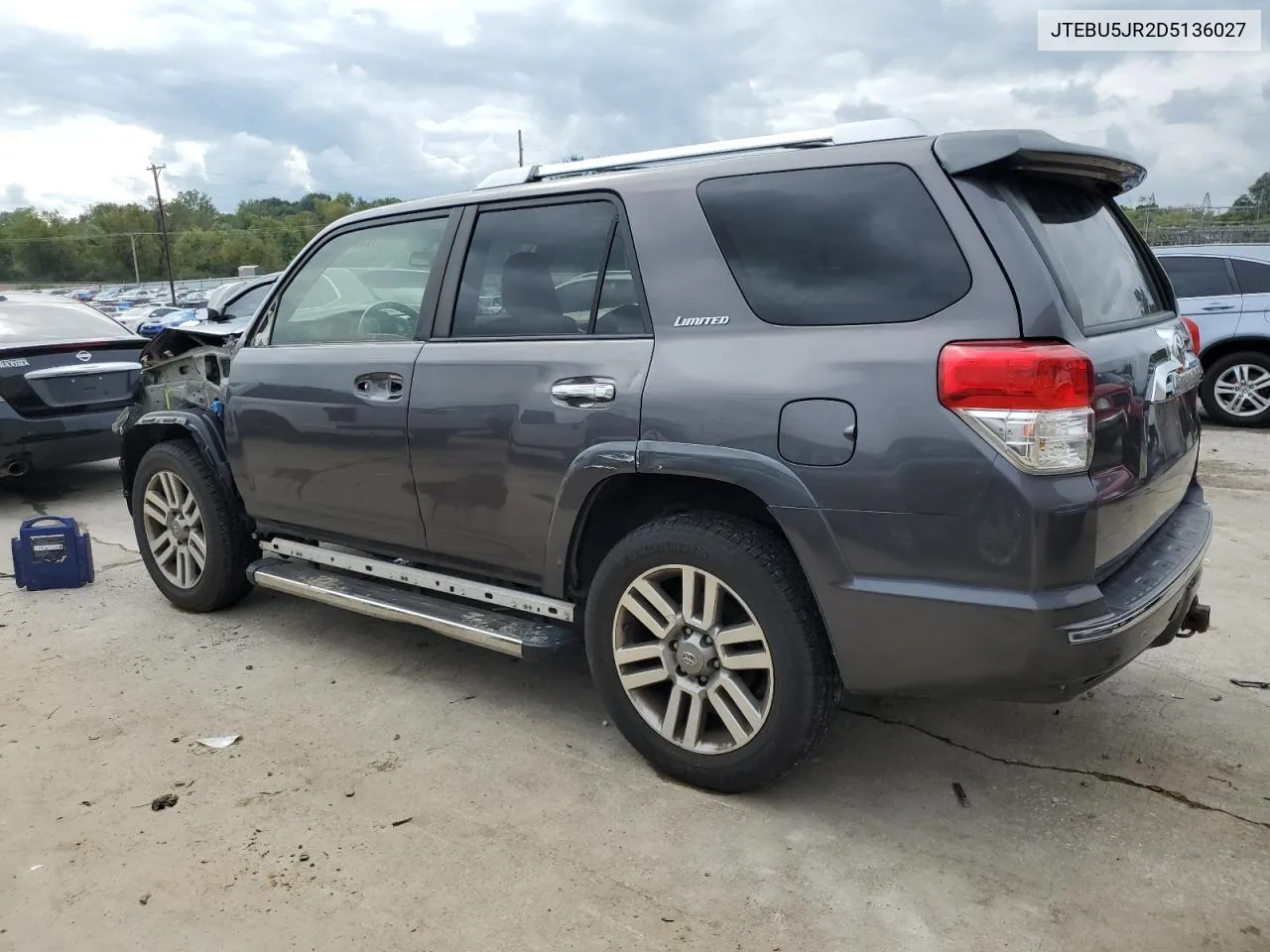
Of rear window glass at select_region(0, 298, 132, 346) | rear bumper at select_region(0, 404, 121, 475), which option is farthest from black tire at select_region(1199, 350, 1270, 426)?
rear window glass at select_region(0, 298, 132, 346)

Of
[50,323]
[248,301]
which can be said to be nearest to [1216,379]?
[248,301]

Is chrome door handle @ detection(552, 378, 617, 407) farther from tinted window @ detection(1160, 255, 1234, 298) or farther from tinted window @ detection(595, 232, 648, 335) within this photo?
tinted window @ detection(1160, 255, 1234, 298)

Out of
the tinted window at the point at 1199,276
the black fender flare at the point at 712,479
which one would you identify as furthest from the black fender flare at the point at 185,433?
the tinted window at the point at 1199,276

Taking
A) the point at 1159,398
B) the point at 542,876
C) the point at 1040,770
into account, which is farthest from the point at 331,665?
the point at 1159,398

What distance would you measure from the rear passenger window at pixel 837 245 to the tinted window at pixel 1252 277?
26.7 ft

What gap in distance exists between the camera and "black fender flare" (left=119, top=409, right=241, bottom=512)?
14.8ft

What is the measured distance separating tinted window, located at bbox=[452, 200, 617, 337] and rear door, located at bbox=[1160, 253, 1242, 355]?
24.8 feet

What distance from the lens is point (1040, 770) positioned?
3105 mm

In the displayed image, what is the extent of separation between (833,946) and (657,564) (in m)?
1.13

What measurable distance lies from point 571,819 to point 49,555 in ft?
12.5

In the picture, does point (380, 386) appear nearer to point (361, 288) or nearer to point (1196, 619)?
point (361, 288)

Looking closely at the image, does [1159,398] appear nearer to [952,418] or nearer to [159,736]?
[952,418]

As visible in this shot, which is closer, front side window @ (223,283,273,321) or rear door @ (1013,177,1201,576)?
rear door @ (1013,177,1201,576)

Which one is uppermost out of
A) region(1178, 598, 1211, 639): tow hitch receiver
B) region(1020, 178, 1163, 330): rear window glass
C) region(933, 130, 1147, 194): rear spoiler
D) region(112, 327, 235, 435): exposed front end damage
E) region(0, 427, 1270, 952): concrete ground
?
region(933, 130, 1147, 194): rear spoiler
